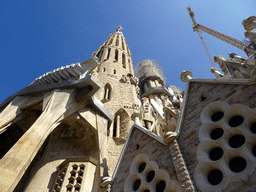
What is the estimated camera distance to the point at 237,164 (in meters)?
4.18

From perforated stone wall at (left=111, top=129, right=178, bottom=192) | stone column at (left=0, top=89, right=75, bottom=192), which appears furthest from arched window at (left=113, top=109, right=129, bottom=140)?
stone column at (left=0, top=89, right=75, bottom=192)

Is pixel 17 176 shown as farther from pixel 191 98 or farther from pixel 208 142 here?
pixel 191 98

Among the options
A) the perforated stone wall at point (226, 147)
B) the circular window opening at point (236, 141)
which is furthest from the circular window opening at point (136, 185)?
the circular window opening at point (236, 141)

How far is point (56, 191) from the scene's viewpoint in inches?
263

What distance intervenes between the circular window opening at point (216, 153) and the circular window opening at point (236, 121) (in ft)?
2.22

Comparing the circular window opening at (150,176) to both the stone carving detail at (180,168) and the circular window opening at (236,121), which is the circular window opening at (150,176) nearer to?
the stone carving detail at (180,168)

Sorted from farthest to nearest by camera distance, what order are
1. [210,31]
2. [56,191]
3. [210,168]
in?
[210,31] < [56,191] < [210,168]

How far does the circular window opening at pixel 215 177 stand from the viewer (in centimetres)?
418

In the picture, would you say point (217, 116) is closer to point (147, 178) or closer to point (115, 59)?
point (147, 178)

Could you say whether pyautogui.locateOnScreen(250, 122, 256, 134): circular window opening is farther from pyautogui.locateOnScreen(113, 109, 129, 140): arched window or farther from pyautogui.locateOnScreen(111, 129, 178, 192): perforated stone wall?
pyautogui.locateOnScreen(113, 109, 129, 140): arched window

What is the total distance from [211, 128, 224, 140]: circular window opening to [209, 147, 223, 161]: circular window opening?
0.30m

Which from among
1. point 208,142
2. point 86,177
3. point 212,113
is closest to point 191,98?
point 212,113

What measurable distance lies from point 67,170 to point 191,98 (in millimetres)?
4838

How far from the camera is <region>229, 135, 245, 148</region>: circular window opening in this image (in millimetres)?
4406
